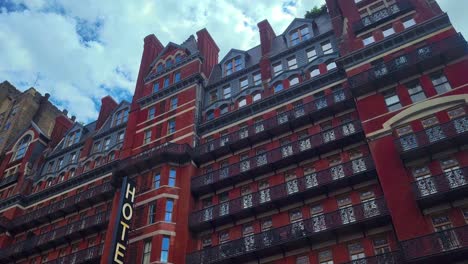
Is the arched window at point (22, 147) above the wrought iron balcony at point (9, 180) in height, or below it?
above

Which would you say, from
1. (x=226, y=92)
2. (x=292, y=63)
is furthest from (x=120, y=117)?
(x=292, y=63)

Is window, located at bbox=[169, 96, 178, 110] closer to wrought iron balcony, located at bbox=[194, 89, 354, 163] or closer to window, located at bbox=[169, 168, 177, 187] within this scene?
wrought iron balcony, located at bbox=[194, 89, 354, 163]

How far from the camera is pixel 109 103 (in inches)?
2122

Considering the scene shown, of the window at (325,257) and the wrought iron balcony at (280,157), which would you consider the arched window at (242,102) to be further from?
the window at (325,257)

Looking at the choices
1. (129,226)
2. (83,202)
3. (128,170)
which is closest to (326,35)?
(128,170)

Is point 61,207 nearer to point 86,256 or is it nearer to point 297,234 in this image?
point 86,256

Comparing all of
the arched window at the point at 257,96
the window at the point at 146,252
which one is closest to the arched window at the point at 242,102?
the arched window at the point at 257,96

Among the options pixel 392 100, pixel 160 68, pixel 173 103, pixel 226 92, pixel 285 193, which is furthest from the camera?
pixel 160 68

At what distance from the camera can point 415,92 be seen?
29562 millimetres

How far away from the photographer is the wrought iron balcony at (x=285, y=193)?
28.5 metres

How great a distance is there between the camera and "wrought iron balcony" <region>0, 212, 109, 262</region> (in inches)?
1465

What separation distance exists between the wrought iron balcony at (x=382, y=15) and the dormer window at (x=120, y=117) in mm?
26927

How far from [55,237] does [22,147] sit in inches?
802

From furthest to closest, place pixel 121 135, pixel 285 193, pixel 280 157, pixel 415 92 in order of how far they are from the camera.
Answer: pixel 121 135 → pixel 280 157 → pixel 285 193 → pixel 415 92
